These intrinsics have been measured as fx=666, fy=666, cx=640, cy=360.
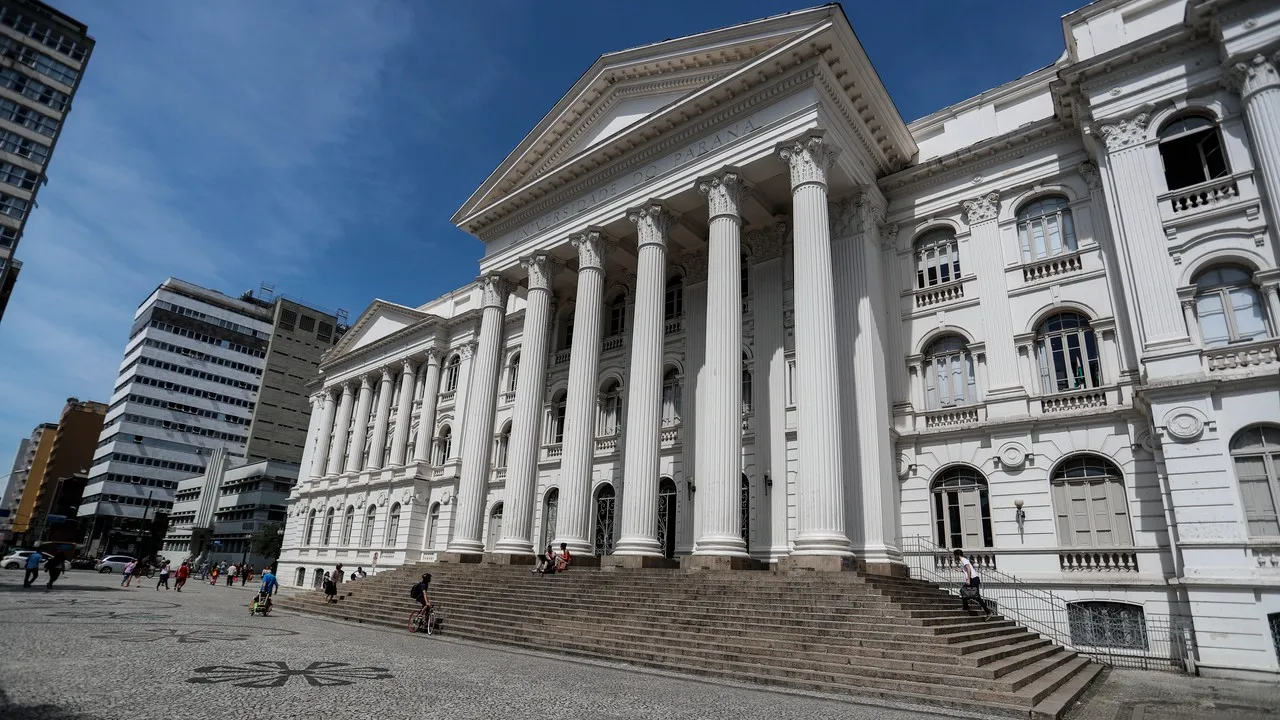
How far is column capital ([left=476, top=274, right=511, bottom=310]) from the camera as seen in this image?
27000 millimetres

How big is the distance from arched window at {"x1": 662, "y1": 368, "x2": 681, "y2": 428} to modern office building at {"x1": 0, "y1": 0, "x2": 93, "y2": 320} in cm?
4798

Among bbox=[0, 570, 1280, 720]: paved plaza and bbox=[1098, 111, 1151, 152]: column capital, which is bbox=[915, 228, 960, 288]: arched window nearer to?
bbox=[1098, 111, 1151, 152]: column capital

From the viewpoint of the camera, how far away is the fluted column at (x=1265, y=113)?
44.9ft

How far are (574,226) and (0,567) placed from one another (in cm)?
4521

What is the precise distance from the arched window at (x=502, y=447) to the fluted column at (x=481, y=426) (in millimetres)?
4372

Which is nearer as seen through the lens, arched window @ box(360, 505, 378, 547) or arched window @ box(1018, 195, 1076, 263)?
arched window @ box(1018, 195, 1076, 263)

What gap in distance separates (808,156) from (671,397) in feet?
31.8

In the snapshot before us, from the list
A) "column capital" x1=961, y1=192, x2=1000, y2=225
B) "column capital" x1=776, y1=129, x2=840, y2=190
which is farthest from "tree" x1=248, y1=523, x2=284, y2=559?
"column capital" x1=961, y1=192, x2=1000, y2=225

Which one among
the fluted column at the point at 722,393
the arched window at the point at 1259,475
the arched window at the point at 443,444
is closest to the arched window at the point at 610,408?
the fluted column at the point at 722,393

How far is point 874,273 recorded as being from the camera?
20047mm

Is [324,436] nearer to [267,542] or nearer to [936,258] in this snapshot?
[267,542]

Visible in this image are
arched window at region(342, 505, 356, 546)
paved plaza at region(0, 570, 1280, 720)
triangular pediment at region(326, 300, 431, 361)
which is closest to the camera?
paved plaza at region(0, 570, 1280, 720)

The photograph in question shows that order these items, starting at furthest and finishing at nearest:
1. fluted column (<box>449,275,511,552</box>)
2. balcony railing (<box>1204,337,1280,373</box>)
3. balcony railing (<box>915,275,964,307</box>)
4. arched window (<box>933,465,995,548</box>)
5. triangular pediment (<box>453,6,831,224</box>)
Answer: fluted column (<box>449,275,511,552</box>)
triangular pediment (<box>453,6,831,224</box>)
balcony railing (<box>915,275,964,307</box>)
arched window (<box>933,465,995,548</box>)
balcony railing (<box>1204,337,1280,373</box>)

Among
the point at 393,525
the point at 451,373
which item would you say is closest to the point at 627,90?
the point at 451,373
